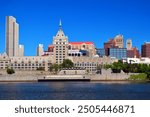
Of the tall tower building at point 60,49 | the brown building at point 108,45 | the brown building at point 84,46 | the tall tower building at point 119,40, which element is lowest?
the tall tower building at point 60,49

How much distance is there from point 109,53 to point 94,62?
174ft

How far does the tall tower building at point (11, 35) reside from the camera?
135 m

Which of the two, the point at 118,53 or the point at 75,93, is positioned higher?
the point at 118,53

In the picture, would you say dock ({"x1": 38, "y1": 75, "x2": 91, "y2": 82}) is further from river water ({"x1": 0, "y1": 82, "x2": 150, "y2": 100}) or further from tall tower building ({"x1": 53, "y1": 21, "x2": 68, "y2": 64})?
river water ({"x1": 0, "y1": 82, "x2": 150, "y2": 100})

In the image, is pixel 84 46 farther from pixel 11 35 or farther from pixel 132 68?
pixel 132 68

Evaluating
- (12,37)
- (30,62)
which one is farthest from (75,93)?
(12,37)

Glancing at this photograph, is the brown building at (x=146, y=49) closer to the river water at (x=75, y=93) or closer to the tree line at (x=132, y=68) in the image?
the tree line at (x=132, y=68)

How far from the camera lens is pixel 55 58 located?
98.6 m

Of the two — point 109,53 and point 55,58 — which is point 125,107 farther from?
point 109,53

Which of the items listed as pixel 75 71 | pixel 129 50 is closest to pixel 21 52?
pixel 129 50

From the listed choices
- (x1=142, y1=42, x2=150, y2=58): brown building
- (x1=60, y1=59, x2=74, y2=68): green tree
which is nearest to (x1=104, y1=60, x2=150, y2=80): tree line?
(x1=60, y1=59, x2=74, y2=68): green tree

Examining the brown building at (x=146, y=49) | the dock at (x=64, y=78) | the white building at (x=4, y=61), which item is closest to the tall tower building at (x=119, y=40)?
the brown building at (x=146, y=49)

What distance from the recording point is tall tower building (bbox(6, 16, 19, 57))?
13525 centimetres

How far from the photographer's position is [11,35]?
13675 cm
